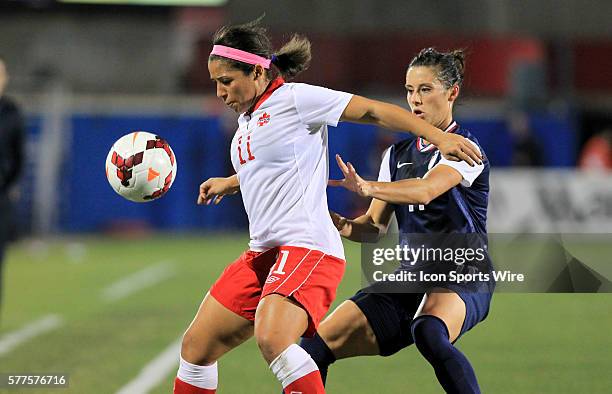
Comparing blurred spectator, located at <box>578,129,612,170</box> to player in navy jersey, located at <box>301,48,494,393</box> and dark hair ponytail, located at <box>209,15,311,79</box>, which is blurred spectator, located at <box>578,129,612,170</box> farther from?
dark hair ponytail, located at <box>209,15,311,79</box>

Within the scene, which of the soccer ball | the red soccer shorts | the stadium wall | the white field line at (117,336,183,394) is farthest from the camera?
the stadium wall

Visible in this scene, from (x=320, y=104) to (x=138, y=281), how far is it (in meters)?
9.45

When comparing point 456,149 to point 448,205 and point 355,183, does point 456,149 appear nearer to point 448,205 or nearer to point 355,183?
point 355,183

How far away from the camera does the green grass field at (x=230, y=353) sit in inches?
285

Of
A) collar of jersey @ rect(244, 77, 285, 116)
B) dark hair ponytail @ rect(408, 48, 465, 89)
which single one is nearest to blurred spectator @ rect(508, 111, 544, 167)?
dark hair ponytail @ rect(408, 48, 465, 89)

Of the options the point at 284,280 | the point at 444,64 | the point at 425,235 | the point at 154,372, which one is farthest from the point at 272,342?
the point at 154,372

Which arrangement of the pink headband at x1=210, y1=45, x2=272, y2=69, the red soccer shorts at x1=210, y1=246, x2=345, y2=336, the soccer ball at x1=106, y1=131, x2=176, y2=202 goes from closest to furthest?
1. the red soccer shorts at x1=210, y1=246, x2=345, y2=336
2. the pink headband at x1=210, y1=45, x2=272, y2=69
3. the soccer ball at x1=106, y1=131, x2=176, y2=202

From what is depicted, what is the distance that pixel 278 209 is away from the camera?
5.00 m

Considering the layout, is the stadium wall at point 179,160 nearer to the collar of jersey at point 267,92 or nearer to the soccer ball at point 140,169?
the soccer ball at point 140,169

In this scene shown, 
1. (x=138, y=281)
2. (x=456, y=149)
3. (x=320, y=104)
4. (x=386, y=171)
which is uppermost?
(x=320, y=104)

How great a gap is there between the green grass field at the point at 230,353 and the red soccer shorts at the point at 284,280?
1.97 meters

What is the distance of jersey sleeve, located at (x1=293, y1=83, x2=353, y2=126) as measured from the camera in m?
4.91

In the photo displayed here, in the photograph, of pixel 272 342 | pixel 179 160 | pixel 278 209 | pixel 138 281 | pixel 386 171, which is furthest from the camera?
pixel 179 160

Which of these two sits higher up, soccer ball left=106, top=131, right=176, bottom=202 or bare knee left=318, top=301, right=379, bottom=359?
soccer ball left=106, top=131, right=176, bottom=202
